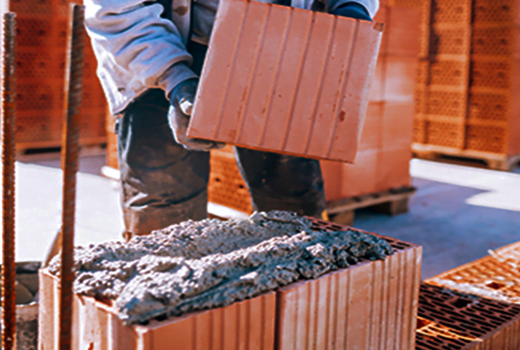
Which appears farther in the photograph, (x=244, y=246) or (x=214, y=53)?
(x=214, y=53)

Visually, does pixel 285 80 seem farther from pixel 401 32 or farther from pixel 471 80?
pixel 471 80

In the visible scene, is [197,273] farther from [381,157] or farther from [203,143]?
[381,157]

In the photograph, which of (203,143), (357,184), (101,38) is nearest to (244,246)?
(203,143)

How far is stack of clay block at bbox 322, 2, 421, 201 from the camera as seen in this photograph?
11.7 ft

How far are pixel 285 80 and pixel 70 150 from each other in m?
0.65

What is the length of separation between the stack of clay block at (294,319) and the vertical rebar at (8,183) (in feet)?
0.23

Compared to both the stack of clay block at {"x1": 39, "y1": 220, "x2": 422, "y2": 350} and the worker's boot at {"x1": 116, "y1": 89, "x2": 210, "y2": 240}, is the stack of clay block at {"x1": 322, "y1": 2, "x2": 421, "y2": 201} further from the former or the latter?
the stack of clay block at {"x1": 39, "y1": 220, "x2": 422, "y2": 350}

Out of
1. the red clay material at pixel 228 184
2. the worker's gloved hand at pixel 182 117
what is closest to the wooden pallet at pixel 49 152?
the red clay material at pixel 228 184

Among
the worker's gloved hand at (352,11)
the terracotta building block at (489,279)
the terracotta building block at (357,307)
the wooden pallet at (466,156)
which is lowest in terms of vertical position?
the terracotta building block at (489,279)

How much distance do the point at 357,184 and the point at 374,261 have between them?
99.7 inches

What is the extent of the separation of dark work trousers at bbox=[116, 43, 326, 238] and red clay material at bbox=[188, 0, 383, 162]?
49 cm

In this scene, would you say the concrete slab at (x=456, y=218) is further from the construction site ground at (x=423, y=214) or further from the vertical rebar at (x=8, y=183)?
the vertical rebar at (x=8, y=183)

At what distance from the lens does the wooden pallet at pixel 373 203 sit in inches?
138

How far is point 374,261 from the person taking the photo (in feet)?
3.76
